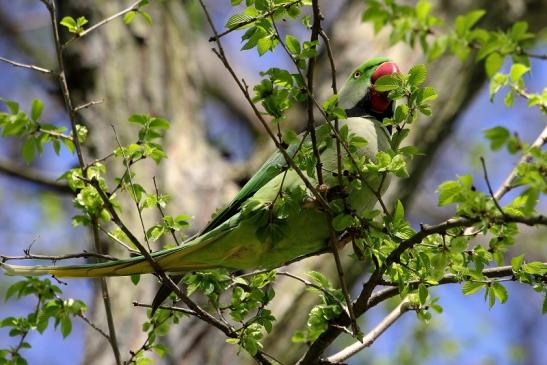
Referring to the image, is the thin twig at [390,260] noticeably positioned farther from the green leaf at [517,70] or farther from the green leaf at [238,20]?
the green leaf at [238,20]

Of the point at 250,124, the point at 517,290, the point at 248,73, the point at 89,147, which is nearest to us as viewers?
the point at 89,147

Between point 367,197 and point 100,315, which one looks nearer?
point 367,197

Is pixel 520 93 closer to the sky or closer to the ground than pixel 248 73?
closer to the ground

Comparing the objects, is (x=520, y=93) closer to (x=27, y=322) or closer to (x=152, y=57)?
(x=27, y=322)

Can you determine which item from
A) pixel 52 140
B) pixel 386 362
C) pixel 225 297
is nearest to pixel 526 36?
pixel 52 140

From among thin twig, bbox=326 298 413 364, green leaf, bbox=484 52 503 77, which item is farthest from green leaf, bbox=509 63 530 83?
thin twig, bbox=326 298 413 364

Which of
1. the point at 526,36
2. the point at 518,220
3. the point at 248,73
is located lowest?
the point at 518,220

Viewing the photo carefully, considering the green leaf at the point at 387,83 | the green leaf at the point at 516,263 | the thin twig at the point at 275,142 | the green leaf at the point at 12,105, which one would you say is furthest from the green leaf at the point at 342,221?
the green leaf at the point at 12,105

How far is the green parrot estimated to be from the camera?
98.1 inches

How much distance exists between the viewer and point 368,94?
3.40 meters

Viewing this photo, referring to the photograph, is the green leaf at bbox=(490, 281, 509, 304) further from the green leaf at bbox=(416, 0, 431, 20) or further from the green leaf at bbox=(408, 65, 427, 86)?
the green leaf at bbox=(416, 0, 431, 20)

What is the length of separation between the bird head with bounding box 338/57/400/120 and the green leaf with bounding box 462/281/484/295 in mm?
1227

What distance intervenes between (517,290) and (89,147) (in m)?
8.18

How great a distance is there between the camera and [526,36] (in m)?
2.19
